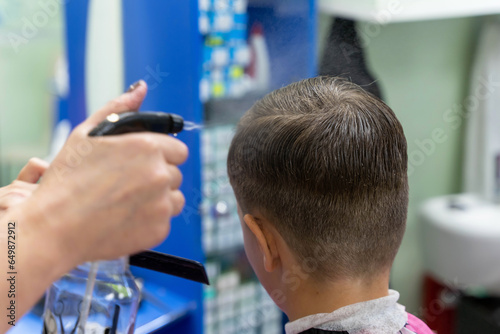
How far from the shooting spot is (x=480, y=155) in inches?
102

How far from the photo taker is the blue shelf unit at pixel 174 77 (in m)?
1.72

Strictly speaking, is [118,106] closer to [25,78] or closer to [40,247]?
[40,247]

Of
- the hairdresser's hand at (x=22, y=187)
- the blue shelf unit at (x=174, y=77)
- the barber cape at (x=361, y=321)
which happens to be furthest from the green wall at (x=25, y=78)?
the barber cape at (x=361, y=321)

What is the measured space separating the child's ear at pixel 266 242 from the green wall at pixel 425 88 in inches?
57.5

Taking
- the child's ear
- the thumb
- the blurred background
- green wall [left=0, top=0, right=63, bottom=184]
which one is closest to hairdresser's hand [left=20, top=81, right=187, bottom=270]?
the thumb

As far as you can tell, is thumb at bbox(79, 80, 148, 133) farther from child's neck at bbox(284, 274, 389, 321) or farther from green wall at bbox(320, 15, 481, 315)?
green wall at bbox(320, 15, 481, 315)

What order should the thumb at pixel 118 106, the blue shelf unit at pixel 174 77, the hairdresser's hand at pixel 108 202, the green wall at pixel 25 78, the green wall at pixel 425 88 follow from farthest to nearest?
the green wall at pixel 425 88, the green wall at pixel 25 78, the blue shelf unit at pixel 174 77, the thumb at pixel 118 106, the hairdresser's hand at pixel 108 202

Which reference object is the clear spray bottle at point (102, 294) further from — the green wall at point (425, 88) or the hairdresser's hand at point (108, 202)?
the green wall at point (425, 88)

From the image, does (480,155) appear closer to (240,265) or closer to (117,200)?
(240,265)

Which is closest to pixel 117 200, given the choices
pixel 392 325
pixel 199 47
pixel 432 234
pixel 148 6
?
pixel 392 325

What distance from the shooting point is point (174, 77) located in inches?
69.8

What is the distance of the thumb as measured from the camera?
0.67 meters

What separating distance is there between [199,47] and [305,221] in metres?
1.03

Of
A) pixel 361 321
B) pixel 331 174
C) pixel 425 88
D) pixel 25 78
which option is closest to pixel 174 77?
pixel 25 78
